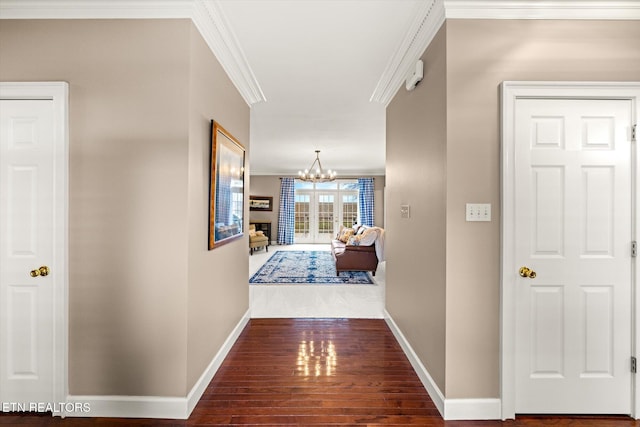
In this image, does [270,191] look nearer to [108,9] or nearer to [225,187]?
[225,187]

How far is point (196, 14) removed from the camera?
1754 millimetres

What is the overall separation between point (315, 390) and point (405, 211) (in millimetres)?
1592

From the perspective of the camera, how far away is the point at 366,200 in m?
9.59

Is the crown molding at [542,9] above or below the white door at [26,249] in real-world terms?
above

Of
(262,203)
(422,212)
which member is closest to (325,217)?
(262,203)

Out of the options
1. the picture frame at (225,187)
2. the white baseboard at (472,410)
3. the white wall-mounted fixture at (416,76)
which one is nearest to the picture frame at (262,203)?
the picture frame at (225,187)

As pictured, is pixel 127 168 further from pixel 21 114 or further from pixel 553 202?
pixel 553 202

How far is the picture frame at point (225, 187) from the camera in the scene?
2.04m

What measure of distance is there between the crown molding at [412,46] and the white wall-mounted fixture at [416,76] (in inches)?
4.2

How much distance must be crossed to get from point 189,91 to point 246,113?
4.66 feet

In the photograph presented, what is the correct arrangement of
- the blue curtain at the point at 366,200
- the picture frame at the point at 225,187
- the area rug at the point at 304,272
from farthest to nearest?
the blue curtain at the point at 366,200 < the area rug at the point at 304,272 < the picture frame at the point at 225,187

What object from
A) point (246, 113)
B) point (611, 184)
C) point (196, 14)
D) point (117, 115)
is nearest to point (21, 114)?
point (117, 115)

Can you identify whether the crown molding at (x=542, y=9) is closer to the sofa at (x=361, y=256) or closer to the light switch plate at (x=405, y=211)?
the light switch plate at (x=405, y=211)

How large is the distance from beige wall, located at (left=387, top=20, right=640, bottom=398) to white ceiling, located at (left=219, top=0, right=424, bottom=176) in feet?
1.83
